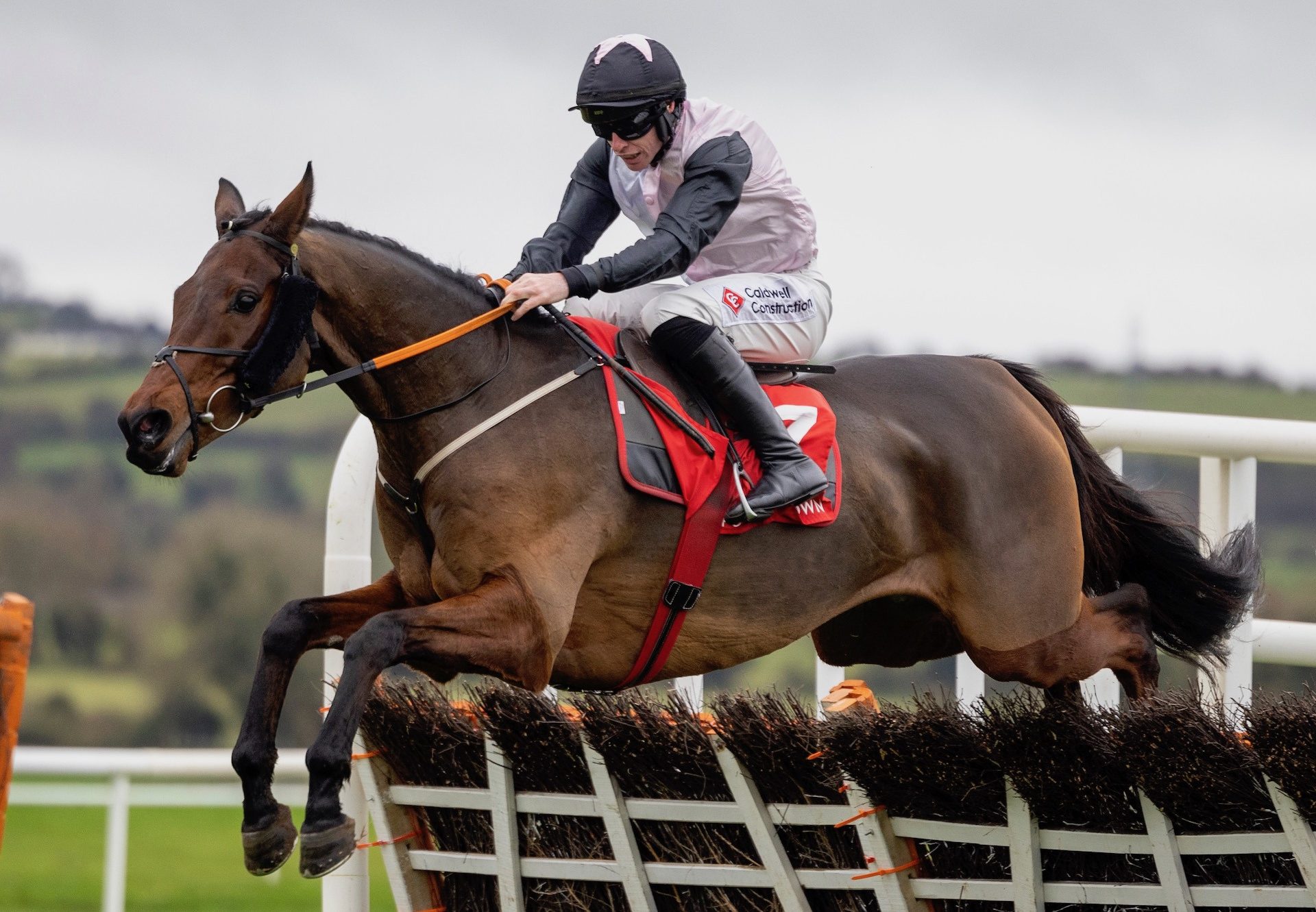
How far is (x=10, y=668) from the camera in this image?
2889 mm

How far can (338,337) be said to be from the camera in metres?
4.21

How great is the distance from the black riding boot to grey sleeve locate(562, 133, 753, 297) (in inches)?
8.7

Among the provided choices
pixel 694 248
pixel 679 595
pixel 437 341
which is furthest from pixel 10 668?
pixel 694 248

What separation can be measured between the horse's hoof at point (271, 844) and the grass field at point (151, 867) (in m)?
22.4

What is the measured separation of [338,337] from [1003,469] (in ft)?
7.11

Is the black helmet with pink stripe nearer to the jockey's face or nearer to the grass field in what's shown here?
the jockey's face

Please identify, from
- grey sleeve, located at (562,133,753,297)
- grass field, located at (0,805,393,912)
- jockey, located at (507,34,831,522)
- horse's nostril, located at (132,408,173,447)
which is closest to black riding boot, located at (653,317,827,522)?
jockey, located at (507,34,831,522)

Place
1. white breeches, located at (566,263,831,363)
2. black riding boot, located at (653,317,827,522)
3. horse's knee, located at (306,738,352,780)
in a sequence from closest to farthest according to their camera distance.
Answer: horse's knee, located at (306,738,352,780) < black riding boot, located at (653,317,827,522) < white breeches, located at (566,263,831,363)

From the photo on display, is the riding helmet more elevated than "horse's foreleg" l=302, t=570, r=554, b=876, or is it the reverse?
the riding helmet

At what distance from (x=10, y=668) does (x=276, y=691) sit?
123cm

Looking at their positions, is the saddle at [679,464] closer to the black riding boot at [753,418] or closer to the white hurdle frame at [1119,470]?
the black riding boot at [753,418]

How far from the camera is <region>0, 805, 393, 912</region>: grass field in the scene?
31078 mm

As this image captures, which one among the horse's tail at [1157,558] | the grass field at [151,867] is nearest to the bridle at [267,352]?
the horse's tail at [1157,558]

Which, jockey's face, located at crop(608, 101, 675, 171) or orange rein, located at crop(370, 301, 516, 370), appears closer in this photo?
orange rein, located at crop(370, 301, 516, 370)
